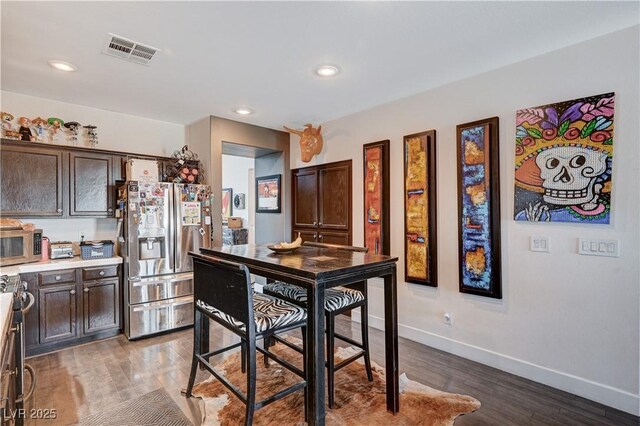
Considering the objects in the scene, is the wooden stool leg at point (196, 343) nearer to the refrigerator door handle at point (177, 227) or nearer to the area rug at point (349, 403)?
the area rug at point (349, 403)

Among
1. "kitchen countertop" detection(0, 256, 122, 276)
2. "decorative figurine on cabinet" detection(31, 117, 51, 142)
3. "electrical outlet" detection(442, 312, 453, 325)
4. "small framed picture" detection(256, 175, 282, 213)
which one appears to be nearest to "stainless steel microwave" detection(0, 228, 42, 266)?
"kitchen countertop" detection(0, 256, 122, 276)

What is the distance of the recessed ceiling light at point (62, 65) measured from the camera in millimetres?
2588

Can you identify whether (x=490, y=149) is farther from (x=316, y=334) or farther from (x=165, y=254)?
(x=165, y=254)

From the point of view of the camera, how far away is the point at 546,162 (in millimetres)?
2428

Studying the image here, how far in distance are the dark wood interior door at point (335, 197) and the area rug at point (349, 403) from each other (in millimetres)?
1878

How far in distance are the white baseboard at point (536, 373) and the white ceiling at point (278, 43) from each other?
2.33m

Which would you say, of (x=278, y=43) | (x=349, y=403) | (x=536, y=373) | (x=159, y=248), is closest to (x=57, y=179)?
(x=159, y=248)

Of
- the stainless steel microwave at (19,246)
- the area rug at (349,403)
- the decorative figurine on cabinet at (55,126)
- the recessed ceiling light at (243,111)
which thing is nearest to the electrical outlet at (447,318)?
the area rug at (349,403)

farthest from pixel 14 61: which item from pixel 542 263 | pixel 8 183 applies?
pixel 542 263

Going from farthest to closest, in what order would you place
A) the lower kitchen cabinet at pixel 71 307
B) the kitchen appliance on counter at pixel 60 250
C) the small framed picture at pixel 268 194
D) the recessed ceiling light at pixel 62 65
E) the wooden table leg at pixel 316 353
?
1. the small framed picture at pixel 268 194
2. the kitchen appliance on counter at pixel 60 250
3. the lower kitchen cabinet at pixel 71 307
4. the recessed ceiling light at pixel 62 65
5. the wooden table leg at pixel 316 353

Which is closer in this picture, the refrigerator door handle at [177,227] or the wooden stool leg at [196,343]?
the wooden stool leg at [196,343]

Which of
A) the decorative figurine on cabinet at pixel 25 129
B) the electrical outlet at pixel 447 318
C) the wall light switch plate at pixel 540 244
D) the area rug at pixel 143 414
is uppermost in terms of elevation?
the decorative figurine on cabinet at pixel 25 129

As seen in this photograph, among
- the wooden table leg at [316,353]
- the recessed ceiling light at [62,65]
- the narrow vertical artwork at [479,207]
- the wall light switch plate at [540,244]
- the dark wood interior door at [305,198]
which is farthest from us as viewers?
the dark wood interior door at [305,198]

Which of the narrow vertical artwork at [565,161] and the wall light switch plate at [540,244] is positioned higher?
the narrow vertical artwork at [565,161]
